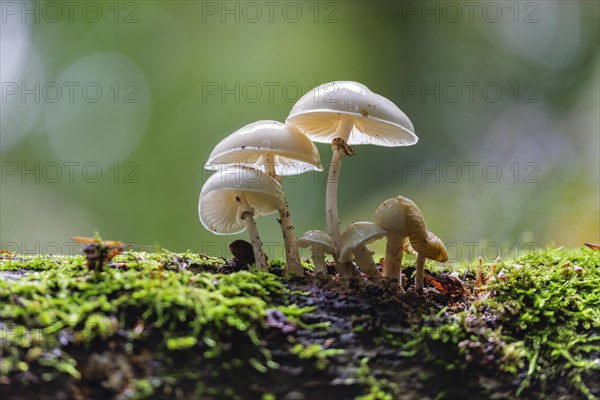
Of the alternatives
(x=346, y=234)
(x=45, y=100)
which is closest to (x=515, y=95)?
(x=346, y=234)

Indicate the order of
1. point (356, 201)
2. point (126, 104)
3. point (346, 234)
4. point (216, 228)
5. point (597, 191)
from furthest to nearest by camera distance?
1. point (126, 104)
2. point (356, 201)
3. point (597, 191)
4. point (216, 228)
5. point (346, 234)

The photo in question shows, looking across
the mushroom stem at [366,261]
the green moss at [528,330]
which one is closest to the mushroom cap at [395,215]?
the mushroom stem at [366,261]

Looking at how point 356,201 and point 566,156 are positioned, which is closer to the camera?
point 566,156

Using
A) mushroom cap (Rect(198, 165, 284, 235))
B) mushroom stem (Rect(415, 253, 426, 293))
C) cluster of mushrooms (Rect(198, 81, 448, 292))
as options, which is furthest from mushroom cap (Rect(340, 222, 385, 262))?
mushroom cap (Rect(198, 165, 284, 235))

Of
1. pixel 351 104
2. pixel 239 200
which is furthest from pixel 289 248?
pixel 351 104

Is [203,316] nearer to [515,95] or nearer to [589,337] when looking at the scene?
[589,337]

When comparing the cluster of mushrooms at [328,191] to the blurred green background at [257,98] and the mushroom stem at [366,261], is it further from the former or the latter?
the blurred green background at [257,98]

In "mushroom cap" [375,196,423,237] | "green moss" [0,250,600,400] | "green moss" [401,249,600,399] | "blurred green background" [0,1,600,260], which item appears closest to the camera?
"green moss" [0,250,600,400]

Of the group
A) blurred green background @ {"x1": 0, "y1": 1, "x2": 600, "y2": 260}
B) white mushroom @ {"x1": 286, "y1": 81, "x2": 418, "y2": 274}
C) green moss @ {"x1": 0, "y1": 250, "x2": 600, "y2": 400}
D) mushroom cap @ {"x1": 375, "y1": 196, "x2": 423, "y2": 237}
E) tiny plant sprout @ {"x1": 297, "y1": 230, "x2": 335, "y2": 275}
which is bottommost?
green moss @ {"x1": 0, "y1": 250, "x2": 600, "y2": 400}

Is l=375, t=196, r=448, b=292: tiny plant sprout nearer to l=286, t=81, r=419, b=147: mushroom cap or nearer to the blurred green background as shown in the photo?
l=286, t=81, r=419, b=147: mushroom cap
